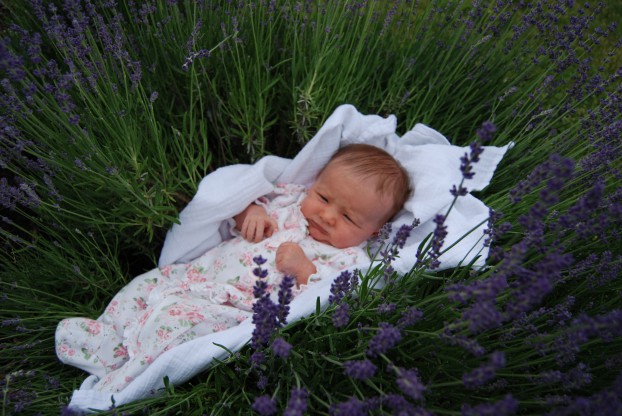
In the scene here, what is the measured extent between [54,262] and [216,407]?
3.44 feet

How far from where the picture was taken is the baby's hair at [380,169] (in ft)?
7.01

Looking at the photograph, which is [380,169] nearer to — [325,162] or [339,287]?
[325,162]

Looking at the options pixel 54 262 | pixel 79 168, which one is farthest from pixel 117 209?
pixel 54 262

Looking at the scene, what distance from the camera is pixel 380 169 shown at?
7.07ft

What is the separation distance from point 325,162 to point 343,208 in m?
0.37

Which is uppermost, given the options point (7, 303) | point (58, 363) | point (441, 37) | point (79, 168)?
point (441, 37)

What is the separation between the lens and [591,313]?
5.43ft

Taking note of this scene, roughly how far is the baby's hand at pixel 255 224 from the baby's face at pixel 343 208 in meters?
0.18

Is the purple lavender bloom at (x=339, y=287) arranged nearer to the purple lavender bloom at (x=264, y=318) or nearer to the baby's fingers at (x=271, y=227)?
the purple lavender bloom at (x=264, y=318)

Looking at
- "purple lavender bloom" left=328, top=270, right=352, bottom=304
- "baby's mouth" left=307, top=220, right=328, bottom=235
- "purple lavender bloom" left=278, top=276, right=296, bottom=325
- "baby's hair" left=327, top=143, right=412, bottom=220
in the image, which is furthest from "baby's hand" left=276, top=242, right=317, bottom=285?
"purple lavender bloom" left=278, top=276, right=296, bottom=325

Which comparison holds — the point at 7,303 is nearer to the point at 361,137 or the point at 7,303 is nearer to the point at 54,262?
the point at 54,262

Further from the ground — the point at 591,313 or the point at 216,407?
the point at 591,313

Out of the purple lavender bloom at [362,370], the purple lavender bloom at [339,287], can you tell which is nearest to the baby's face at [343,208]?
the purple lavender bloom at [339,287]

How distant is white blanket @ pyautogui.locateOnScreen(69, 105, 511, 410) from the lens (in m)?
2.00
